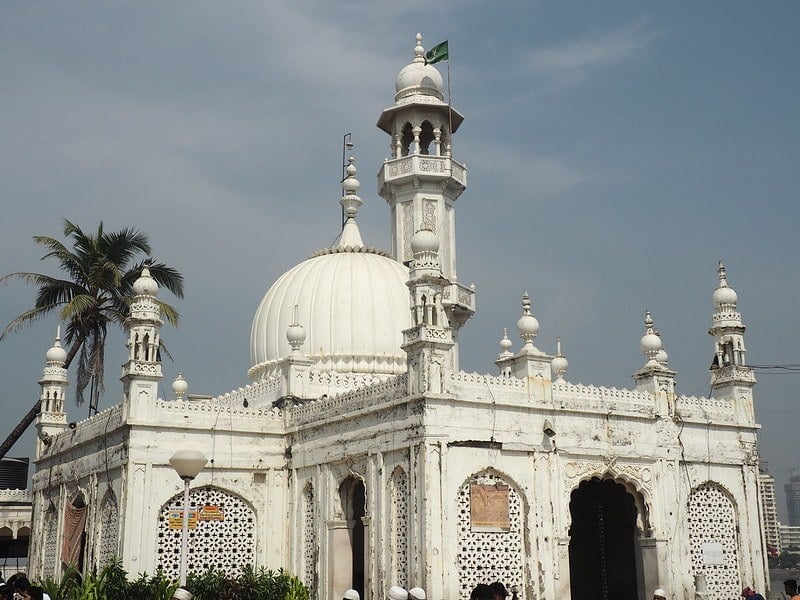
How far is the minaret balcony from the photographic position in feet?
107

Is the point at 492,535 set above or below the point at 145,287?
below

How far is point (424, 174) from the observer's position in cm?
3241

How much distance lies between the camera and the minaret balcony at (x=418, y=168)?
107 ft

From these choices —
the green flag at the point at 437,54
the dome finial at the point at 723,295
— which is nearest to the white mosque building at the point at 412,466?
the dome finial at the point at 723,295

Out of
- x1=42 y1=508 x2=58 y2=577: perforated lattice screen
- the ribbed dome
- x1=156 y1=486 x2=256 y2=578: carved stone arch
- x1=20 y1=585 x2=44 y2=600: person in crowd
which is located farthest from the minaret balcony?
x1=20 y1=585 x2=44 y2=600: person in crowd

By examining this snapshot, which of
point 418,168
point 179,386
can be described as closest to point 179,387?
point 179,386

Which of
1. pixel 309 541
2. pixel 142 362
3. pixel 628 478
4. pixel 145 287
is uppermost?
pixel 145 287

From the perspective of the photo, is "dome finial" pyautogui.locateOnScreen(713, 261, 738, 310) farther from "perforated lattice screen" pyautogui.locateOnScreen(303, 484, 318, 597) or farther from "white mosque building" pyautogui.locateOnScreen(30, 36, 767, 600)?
"perforated lattice screen" pyautogui.locateOnScreen(303, 484, 318, 597)

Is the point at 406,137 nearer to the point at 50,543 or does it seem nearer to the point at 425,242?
the point at 425,242

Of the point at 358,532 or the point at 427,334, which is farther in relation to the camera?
the point at 358,532

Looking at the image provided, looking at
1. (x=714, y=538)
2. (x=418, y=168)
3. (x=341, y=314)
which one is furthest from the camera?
(x=418, y=168)

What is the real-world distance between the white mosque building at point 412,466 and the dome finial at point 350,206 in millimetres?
1757

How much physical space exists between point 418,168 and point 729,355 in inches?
480

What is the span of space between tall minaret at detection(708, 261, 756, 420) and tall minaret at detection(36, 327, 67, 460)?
1910cm
